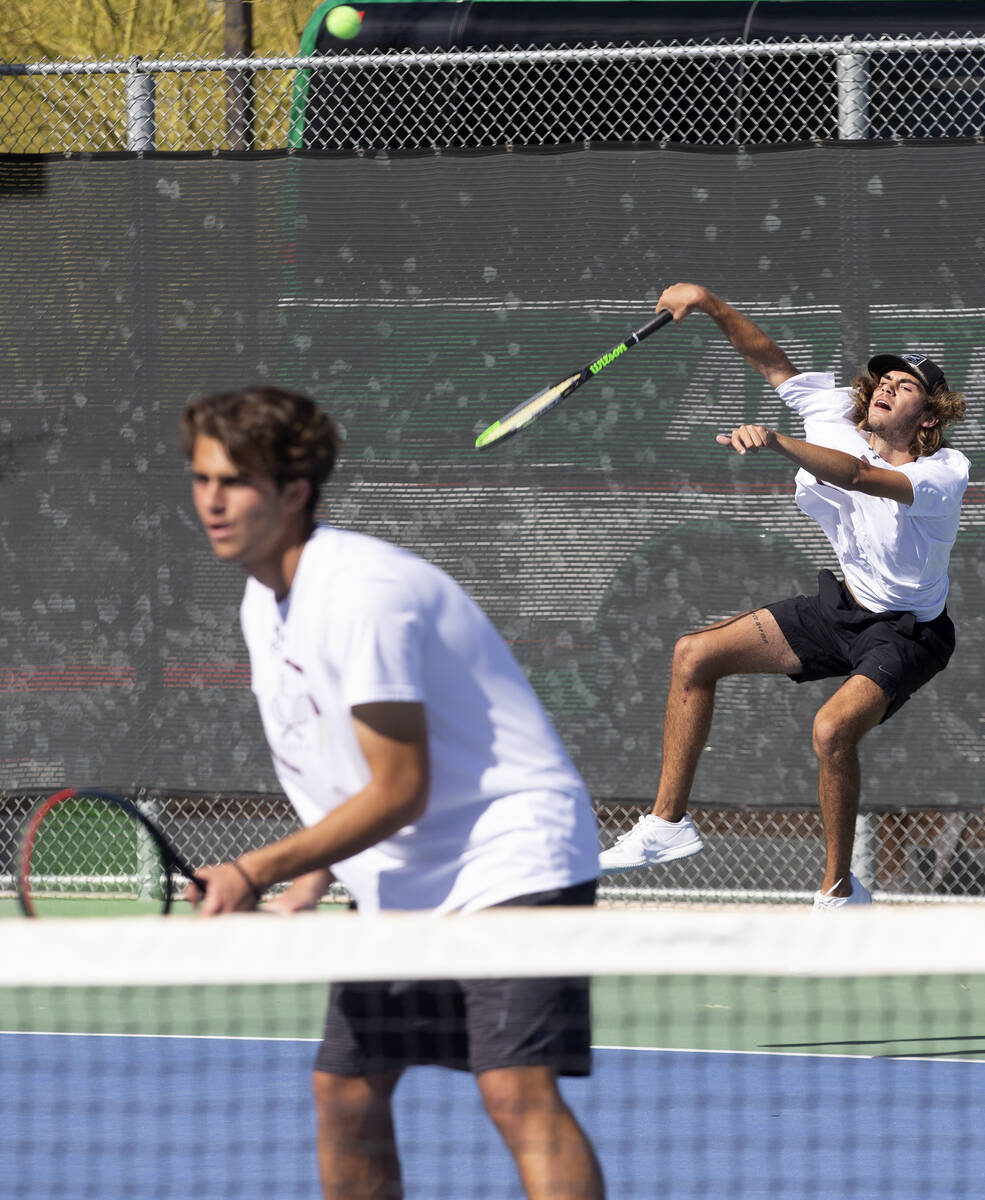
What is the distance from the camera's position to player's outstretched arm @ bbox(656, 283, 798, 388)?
479cm

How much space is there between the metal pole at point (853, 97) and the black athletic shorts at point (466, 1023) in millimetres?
3748

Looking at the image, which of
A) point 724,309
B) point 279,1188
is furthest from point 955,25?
point 279,1188

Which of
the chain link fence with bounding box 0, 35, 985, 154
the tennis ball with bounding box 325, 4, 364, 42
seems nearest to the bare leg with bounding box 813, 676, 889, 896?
the chain link fence with bounding box 0, 35, 985, 154

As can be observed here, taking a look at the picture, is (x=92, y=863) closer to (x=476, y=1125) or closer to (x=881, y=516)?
(x=476, y=1125)

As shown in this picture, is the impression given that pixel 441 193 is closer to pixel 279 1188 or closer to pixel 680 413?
pixel 680 413

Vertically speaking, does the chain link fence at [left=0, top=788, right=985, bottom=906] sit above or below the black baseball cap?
below

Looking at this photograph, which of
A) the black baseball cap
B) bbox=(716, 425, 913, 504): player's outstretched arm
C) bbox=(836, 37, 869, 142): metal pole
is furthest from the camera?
bbox=(836, 37, 869, 142): metal pole

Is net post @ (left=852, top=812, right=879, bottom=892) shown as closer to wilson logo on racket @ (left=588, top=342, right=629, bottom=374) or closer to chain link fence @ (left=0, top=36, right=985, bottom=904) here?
chain link fence @ (left=0, top=36, right=985, bottom=904)

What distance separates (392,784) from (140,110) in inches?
166

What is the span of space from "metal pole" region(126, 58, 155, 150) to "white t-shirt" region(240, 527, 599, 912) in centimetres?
388

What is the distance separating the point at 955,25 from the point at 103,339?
3169 millimetres

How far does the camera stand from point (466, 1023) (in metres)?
2.49

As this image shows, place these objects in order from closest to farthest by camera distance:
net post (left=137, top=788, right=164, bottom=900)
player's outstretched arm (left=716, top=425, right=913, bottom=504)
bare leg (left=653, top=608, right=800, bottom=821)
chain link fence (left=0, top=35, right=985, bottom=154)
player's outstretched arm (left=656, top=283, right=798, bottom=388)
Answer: player's outstretched arm (left=716, top=425, right=913, bottom=504) → player's outstretched arm (left=656, top=283, right=798, bottom=388) → bare leg (left=653, top=608, right=800, bottom=821) → net post (left=137, top=788, right=164, bottom=900) → chain link fence (left=0, top=35, right=985, bottom=154)

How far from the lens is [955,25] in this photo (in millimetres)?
6969
